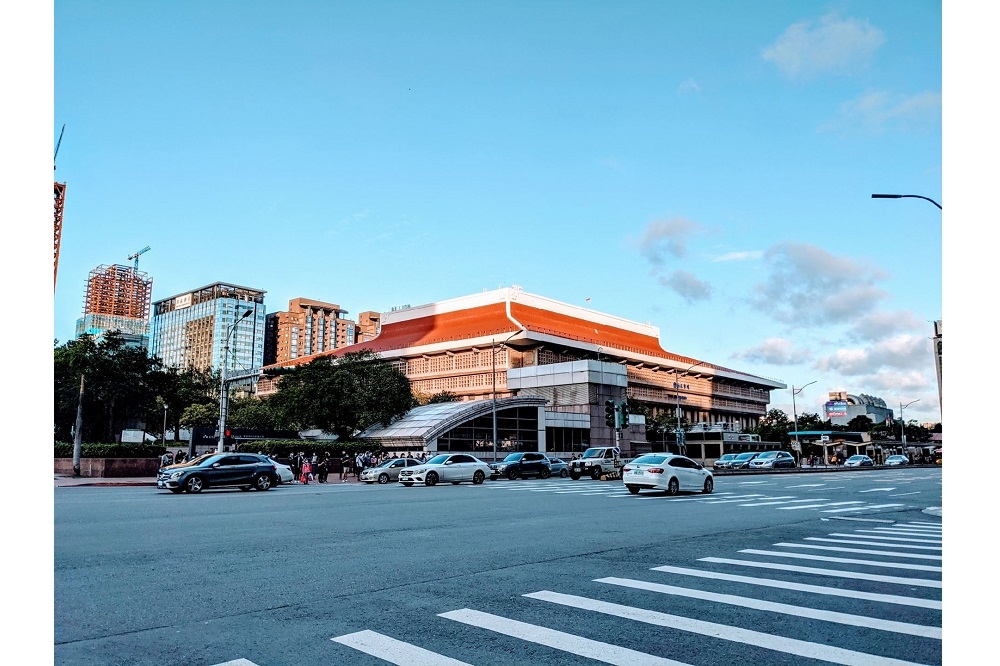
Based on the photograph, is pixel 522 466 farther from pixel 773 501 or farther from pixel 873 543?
pixel 873 543

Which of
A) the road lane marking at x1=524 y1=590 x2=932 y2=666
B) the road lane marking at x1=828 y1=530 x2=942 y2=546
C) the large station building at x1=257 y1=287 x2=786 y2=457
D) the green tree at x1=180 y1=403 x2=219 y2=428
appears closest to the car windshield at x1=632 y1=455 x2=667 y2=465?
the road lane marking at x1=828 y1=530 x2=942 y2=546

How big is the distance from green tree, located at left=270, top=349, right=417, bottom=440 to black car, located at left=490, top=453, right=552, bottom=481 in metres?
19.8

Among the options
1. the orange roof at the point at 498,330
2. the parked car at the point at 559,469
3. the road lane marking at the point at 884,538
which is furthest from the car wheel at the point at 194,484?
the orange roof at the point at 498,330

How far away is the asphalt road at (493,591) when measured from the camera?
610cm

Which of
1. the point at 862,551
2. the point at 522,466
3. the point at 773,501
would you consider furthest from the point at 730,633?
the point at 522,466

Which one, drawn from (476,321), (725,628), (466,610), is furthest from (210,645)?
(476,321)

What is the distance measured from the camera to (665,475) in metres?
26.3

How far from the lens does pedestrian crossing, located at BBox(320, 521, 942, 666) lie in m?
5.96

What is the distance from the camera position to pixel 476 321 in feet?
330

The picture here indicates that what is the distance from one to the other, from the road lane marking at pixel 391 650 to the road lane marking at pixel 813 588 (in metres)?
4.69

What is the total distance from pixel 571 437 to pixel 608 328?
4021 cm

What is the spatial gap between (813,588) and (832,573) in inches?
53.0
